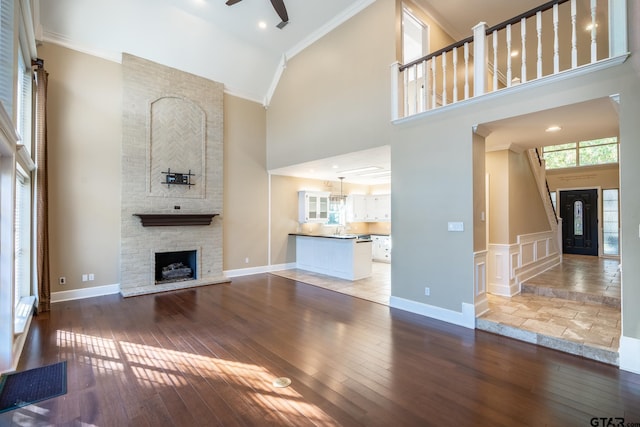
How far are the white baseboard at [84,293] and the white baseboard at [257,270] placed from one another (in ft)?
7.42

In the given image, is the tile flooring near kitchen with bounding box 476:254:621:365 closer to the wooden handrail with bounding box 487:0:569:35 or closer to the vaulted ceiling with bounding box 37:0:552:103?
the wooden handrail with bounding box 487:0:569:35

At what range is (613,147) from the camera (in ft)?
27.6

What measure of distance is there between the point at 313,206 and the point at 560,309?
595 centimetres

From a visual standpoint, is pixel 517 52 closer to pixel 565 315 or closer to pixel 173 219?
pixel 565 315

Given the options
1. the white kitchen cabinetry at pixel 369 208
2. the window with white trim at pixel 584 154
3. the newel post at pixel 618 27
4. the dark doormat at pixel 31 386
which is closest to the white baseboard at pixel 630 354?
the newel post at pixel 618 27

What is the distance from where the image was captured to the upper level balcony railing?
2.98 metres

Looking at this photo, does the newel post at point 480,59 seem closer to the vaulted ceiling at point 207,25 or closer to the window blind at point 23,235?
the vaulted ceiling at point 207,25

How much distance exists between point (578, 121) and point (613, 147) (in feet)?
23.8

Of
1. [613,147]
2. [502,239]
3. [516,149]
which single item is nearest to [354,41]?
[516,149]

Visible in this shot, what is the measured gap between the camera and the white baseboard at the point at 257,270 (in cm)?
708

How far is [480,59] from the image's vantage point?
3768 millimetres

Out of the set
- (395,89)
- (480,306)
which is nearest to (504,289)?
(480,306)

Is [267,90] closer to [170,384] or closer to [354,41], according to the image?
[354,41]

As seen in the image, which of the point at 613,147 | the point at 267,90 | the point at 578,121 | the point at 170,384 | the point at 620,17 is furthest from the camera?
the point at 613,147
